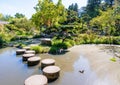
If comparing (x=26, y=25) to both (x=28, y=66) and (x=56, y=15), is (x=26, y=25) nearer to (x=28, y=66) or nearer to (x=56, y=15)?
(x=56, y=15)

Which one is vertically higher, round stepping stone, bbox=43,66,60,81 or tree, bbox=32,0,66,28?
tree, bbox=32,0,66,28

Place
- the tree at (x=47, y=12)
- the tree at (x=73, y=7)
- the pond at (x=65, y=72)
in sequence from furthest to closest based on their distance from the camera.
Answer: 1. the tree at (x=73, y=7)
2. the tree at (x=47, y=12)
3. the pond at (x=65, y=72)

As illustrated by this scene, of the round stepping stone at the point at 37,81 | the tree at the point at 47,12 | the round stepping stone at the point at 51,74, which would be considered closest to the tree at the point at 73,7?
the tree at the point at 47,12

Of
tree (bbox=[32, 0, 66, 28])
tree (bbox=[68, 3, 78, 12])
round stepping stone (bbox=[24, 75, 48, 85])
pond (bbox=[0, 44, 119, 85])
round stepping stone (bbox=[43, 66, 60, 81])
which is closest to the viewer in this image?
round stepping stone (bbox=[24, 75, 48, 85])

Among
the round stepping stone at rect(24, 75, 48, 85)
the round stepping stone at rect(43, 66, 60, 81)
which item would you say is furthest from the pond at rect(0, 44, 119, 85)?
the round stepping stone at rect(24, 75, 48, 85)

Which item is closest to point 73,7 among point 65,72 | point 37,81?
point 65,72

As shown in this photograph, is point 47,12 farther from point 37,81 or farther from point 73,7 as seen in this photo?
point 73,7

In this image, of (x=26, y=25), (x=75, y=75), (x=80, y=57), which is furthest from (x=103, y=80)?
(x=26, y=25)

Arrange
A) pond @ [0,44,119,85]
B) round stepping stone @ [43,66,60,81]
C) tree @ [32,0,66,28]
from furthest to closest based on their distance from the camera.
Answer: tree @ [32,0,66,28] < round stepping stone @ [43,66,60,81] < pond @ [0,44,119,85]

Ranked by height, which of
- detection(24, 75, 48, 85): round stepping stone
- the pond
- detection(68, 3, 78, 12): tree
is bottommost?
Result: the pond

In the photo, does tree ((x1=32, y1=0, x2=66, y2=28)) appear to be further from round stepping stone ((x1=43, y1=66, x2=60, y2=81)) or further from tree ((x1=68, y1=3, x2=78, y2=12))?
tree ((x1=68, y1=3, x2=78, y2=12))

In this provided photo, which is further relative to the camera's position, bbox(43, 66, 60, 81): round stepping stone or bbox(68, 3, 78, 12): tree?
bbox(68, 3, 78, 12): tree

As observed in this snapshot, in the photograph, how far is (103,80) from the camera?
664 centimetres

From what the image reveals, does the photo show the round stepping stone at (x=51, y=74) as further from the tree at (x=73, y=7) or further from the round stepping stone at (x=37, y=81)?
the tree at (x=73, y=7)
